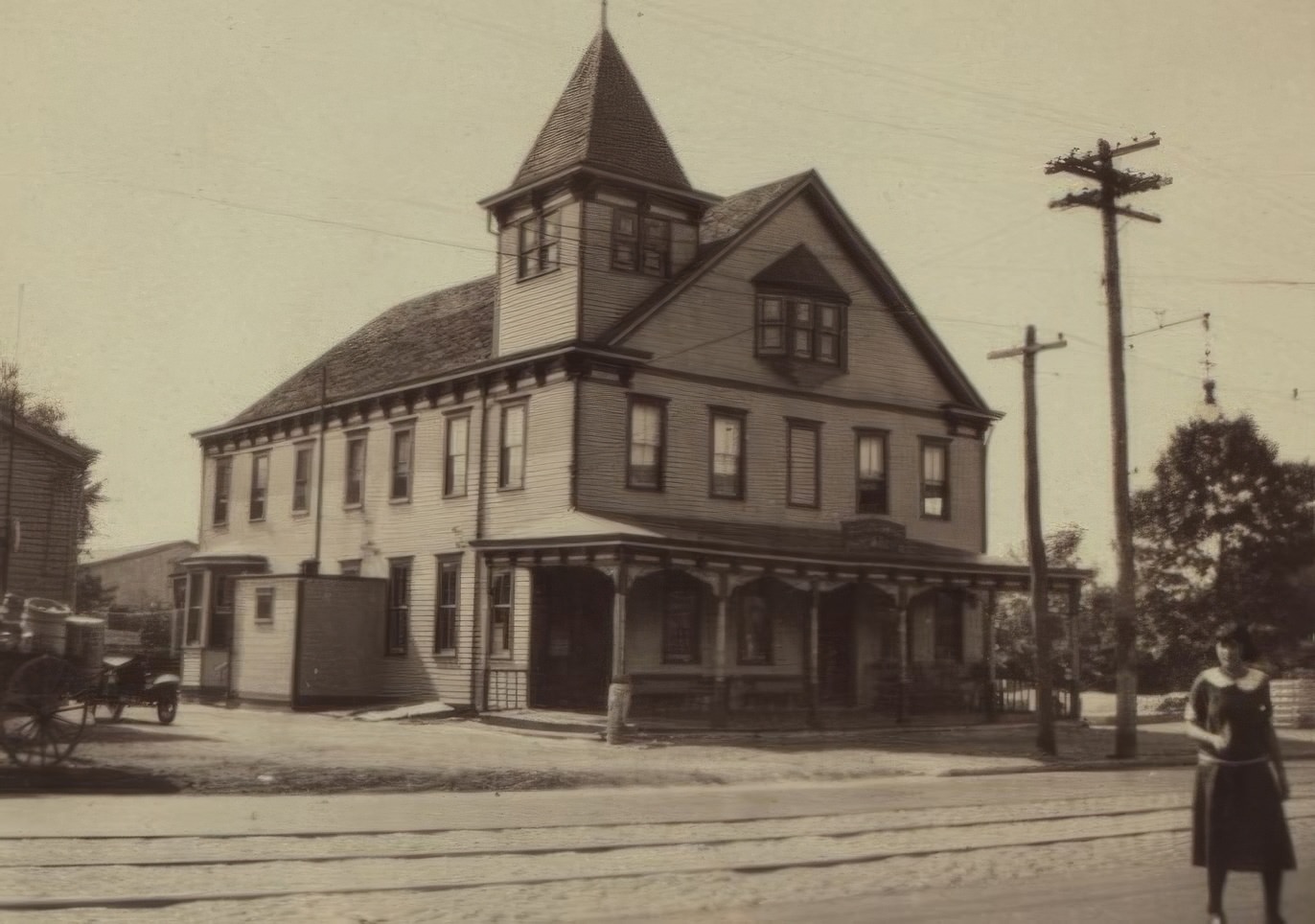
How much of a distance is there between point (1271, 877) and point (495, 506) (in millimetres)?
22391

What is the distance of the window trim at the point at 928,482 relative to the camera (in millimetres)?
33594

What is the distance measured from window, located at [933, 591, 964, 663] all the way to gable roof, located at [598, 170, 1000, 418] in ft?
15.5

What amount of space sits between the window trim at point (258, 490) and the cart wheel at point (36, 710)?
22.4 meters

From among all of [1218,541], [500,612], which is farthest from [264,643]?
[1218,541]

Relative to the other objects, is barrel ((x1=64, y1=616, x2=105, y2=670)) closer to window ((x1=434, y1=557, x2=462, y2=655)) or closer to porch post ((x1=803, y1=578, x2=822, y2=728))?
window ((x1=434, y1=557, x2=462, y2=655))

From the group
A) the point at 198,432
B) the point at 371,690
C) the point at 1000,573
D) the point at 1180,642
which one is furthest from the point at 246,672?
the point at 1180,642

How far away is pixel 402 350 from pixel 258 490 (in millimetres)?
6021

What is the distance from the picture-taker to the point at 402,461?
3316cm

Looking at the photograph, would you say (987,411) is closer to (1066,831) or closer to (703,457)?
(703,457)

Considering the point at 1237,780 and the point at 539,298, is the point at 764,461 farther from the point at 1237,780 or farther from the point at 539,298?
the point at 1237,780

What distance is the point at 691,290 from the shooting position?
1180 inches

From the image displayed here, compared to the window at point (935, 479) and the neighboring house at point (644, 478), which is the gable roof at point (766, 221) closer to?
the neighboring house at point (644, 478)

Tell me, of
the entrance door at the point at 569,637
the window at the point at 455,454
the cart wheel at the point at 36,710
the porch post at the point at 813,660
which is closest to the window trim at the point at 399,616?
the window at the point at 455,454

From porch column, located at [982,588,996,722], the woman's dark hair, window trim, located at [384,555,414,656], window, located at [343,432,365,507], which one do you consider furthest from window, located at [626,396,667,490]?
the woman's dark hair
